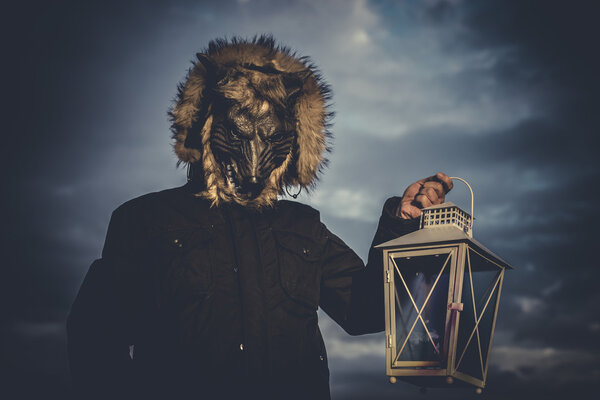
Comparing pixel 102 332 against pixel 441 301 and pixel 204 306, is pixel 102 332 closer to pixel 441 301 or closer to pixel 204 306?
pixel 204 306

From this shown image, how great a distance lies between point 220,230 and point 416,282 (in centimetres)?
151

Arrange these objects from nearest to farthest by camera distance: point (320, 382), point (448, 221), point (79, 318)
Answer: point (448, 221)
point (79, 318)
point (320, 382)

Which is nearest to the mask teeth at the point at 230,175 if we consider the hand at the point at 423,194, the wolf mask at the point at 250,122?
the wolf mask at the point at 250,122

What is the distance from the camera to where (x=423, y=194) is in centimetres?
418

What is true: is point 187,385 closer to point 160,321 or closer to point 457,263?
point 160,321

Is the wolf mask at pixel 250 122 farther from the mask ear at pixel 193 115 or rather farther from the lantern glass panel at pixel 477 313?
the lantern glass panel at pixel 477 313

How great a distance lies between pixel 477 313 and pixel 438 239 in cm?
58

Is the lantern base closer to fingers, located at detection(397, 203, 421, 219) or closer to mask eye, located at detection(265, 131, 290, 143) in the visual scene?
fingers, located at detection(397, 203, 421, 219)

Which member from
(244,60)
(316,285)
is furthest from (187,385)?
(244,60)

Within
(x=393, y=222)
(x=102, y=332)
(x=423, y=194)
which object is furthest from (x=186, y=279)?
(x=423, y=194)

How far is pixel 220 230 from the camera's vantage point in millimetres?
4582

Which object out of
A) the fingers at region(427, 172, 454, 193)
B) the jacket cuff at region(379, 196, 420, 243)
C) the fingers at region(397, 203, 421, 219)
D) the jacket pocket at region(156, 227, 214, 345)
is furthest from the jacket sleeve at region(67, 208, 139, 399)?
the fingers at region(427, 172, 454, 193)

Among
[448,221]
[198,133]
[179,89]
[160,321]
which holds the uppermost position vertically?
[179,89]

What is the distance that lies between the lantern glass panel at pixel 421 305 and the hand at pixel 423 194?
44cm
